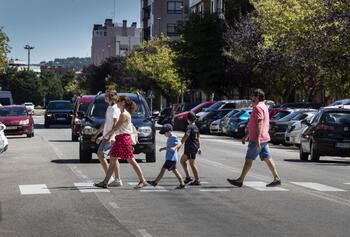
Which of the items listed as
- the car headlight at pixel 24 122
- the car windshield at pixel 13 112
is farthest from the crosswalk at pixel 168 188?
the car windshield at pixel 13 112

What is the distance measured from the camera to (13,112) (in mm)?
39062

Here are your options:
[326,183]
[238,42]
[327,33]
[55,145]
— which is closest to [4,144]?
[55,145]

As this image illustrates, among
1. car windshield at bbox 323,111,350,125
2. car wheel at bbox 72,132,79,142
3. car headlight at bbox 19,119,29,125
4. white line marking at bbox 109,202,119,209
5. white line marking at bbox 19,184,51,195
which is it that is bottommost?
car wheel at bbox 72,132,79,142

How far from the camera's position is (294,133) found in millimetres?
30859

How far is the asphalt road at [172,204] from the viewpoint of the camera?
10492 millimetres

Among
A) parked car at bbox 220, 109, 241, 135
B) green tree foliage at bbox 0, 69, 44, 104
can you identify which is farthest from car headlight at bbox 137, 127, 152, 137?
green tree foliage at bbox 0, 69, 44, 104

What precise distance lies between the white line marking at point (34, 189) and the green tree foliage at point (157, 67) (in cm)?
6081

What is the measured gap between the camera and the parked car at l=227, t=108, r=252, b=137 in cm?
4130

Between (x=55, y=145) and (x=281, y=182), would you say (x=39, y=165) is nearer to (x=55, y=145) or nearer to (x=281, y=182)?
(x=281, y=182)

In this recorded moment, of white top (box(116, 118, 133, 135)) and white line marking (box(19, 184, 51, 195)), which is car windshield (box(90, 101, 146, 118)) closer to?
white line marking (box(19, 184, 51, 195))

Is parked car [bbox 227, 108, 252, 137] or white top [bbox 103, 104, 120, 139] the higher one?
white top [bbox 103, 104, 120, 139]

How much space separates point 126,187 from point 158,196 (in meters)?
1.53

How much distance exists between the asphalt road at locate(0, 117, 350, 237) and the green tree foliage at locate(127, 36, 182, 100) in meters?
58.4

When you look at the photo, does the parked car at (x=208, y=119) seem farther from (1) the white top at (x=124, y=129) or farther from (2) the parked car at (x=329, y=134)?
(1) the white top at (x=124, y=129)
